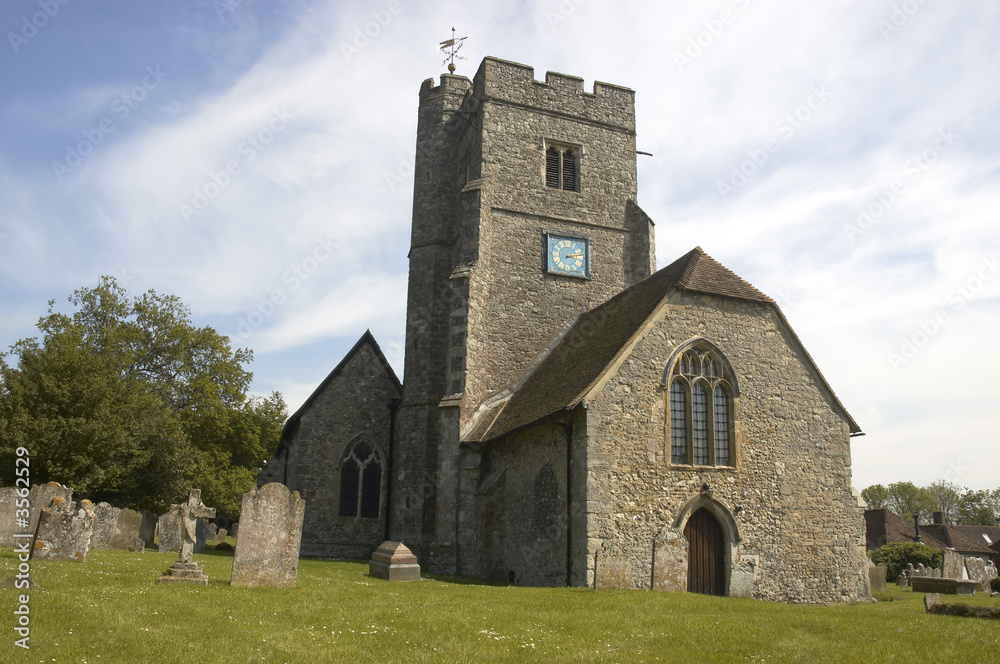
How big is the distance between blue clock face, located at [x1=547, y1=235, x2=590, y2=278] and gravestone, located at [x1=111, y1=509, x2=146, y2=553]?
14.1 meters

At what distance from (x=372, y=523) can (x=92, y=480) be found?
10.0m

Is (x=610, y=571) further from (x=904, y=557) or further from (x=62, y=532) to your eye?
(x=904, y=557)

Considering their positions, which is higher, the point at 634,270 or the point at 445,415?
the point at 634,270

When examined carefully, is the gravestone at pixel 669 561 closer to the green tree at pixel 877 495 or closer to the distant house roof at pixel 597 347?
the distant house roof at pixel 597 347

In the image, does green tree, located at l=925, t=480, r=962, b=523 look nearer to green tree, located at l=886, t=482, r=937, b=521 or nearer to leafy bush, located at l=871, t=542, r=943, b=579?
green tree, located at l=886, t=482, r=937, b=521

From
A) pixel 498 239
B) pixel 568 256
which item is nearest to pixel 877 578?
pixel 568 256

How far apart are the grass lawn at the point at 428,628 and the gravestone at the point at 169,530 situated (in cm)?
971

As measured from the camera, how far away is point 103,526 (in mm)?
19609

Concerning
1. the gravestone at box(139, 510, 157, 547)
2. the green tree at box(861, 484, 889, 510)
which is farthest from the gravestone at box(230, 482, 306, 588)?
the green tree at box(861, 484, 889, 510)

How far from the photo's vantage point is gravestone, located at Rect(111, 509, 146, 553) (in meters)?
20.3

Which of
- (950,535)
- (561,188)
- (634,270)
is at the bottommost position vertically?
(950,535)

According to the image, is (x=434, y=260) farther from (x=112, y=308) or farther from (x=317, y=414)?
(x=112, y=308)

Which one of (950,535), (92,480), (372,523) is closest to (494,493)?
(372,523)

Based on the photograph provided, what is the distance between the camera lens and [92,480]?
25.1 meters
